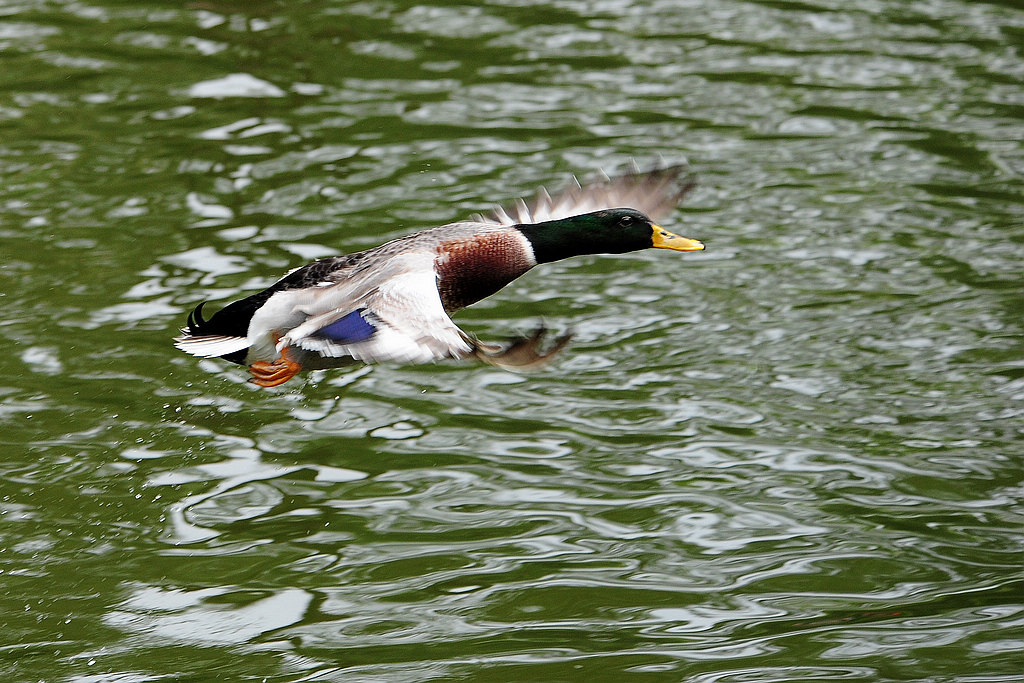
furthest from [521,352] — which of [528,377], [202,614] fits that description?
[528,377]

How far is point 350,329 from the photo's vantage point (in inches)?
212

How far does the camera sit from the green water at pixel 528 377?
540 cm

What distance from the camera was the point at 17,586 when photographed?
18.1 ft

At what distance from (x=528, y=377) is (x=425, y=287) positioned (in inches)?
69.8

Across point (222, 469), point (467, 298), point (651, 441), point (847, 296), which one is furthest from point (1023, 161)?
point (222, 469)

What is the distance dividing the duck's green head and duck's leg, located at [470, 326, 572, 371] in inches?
59.5

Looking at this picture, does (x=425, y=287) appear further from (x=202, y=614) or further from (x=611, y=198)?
(x=611, y=198)

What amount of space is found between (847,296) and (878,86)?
10.1 feet

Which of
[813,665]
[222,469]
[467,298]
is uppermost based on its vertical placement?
[467,298]

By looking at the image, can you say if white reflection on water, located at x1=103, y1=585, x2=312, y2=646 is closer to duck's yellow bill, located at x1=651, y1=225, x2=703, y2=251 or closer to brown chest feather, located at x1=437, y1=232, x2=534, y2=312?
brown chest feather, located at x1=437, y1=232, x2=534, y2=312

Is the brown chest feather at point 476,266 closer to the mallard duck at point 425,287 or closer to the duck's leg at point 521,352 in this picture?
the mallard duck at point 425,287

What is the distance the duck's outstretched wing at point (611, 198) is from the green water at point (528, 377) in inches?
28.7

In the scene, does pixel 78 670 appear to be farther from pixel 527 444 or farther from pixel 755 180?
pixel 755 180

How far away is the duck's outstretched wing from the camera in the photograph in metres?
7.09
